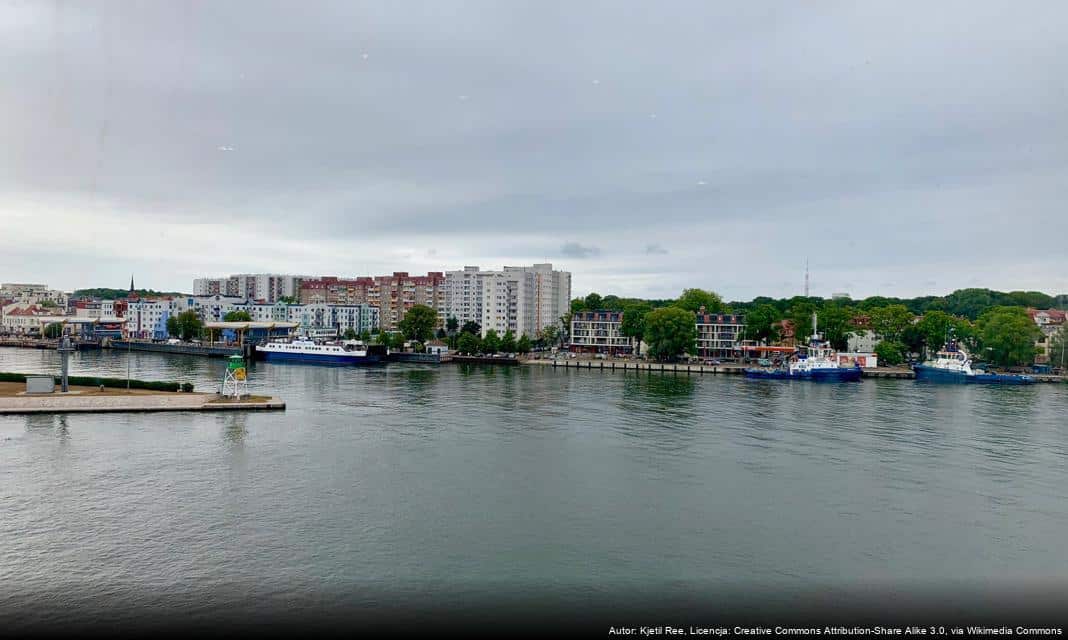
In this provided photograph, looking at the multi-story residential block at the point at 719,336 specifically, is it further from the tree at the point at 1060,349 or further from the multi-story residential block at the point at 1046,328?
the tree at the point at 1060,349

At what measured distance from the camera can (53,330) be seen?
7769 centimetres

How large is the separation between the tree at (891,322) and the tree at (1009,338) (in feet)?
20.7

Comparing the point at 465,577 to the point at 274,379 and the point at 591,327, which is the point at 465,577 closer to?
the point at 274,379

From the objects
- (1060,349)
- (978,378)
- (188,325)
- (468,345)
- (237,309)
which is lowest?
(978,378)

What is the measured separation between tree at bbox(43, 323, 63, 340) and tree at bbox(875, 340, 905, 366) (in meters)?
86.1

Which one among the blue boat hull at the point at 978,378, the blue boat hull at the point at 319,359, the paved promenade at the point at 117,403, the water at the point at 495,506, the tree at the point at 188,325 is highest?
the tree at the point at 188,325

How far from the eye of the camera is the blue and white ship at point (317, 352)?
58.8 metres

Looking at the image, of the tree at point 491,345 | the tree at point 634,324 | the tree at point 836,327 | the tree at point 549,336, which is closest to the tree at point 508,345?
the tree at point 491,345

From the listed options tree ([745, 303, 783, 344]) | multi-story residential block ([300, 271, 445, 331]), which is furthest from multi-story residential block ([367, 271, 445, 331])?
tree ([745, 303, 783, 344])

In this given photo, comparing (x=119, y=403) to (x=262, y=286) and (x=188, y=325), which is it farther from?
(x=262, y=286)

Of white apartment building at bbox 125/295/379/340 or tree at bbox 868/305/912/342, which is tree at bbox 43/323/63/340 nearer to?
white apartment building at bbox 125/295/379/340

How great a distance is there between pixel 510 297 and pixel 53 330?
2066 inches

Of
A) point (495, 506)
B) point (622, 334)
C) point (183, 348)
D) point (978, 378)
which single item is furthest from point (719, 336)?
point (495, 506)

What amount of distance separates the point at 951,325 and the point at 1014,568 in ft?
187
